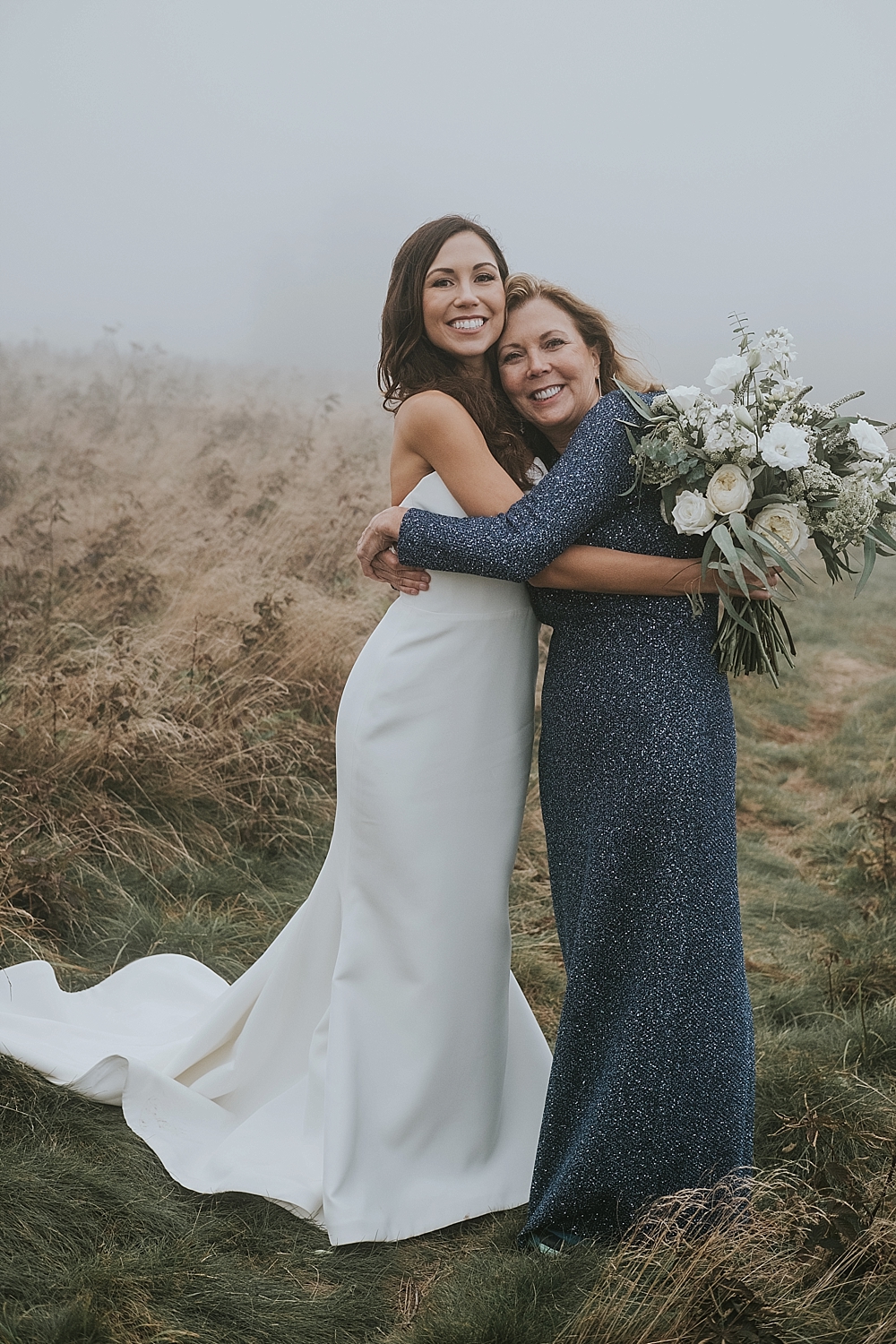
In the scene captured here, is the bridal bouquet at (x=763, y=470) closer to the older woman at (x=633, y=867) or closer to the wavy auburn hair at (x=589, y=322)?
the older woman at (x=633, y=867)

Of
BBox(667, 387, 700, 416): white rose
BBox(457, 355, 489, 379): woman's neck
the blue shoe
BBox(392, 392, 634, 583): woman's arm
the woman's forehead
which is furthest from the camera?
BBox(457, 355, 489, 379): woman's neck

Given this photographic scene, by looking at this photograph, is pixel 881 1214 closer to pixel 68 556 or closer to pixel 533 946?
pixel 533 946

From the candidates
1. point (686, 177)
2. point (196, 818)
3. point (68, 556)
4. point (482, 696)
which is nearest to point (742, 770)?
point (196, 818)

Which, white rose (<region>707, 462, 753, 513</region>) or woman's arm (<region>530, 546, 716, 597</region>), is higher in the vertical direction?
white rose (<region>707, 462, 753, 513</region>)

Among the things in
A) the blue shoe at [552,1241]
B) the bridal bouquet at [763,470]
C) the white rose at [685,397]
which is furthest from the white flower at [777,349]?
the blue shoe at [552,1241]

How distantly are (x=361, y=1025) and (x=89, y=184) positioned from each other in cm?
1017

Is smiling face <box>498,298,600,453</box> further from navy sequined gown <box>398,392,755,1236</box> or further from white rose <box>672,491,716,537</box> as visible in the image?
white rose <box>672,491,716,537</box>

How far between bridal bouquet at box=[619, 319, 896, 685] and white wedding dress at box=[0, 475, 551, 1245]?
0.60m

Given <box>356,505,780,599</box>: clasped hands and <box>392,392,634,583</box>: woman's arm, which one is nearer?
<box>392,392,634,583</box>: woman's arm

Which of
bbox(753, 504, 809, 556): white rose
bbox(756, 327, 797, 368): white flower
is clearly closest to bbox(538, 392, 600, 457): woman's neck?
bbox(756, 327, 797, 368): white flower

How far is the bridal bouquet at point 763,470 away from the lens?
2.19m

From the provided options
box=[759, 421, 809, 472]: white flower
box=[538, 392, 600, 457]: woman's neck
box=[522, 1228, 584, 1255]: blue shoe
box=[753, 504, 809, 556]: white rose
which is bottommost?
box=[522, 1228, 584, 1255]: blue shoe

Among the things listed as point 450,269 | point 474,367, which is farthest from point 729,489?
point 450,269

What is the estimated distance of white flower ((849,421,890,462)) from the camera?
225cm
